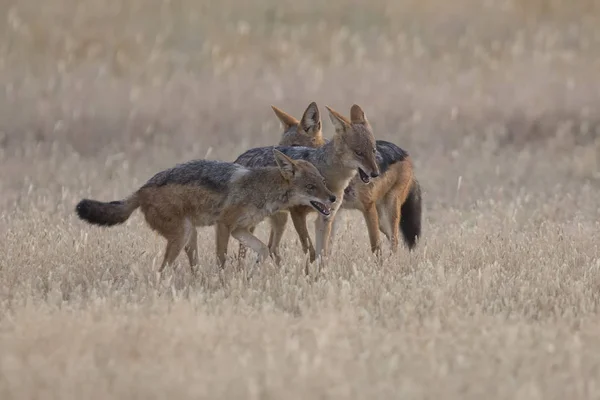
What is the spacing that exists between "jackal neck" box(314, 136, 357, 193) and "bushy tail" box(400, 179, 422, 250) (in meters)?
1.28

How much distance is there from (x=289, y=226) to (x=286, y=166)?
3.07 m

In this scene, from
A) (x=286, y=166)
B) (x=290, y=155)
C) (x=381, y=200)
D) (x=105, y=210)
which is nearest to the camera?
(x=105, y=210)

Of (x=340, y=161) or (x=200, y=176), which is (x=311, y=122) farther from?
(x=200, y=176)

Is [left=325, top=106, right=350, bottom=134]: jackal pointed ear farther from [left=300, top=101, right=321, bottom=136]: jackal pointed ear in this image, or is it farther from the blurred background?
the blurred background

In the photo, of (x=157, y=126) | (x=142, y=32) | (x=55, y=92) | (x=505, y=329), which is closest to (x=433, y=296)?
(x=505, y=329)

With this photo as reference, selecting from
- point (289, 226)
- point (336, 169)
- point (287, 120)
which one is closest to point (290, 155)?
point (336, 169)

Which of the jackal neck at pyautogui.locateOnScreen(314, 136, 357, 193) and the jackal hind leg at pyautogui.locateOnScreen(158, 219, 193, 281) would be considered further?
the jackal neck at pyautogui.locateOnScreen(314, 136, 357, 193)

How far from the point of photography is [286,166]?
918cm

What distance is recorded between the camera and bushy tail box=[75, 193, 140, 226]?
8.96m

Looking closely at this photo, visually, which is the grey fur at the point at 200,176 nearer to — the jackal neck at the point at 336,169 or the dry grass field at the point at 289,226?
the dry grass field at the point at 289,226

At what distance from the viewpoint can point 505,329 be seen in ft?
22.4

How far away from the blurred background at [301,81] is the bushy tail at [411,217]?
16.4 feet

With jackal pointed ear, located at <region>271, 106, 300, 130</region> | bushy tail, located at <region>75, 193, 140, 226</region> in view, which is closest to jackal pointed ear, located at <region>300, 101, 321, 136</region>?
jackal pointed ear, located at <region>271, 106, 300, 130</region>

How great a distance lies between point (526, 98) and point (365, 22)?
5436mm
